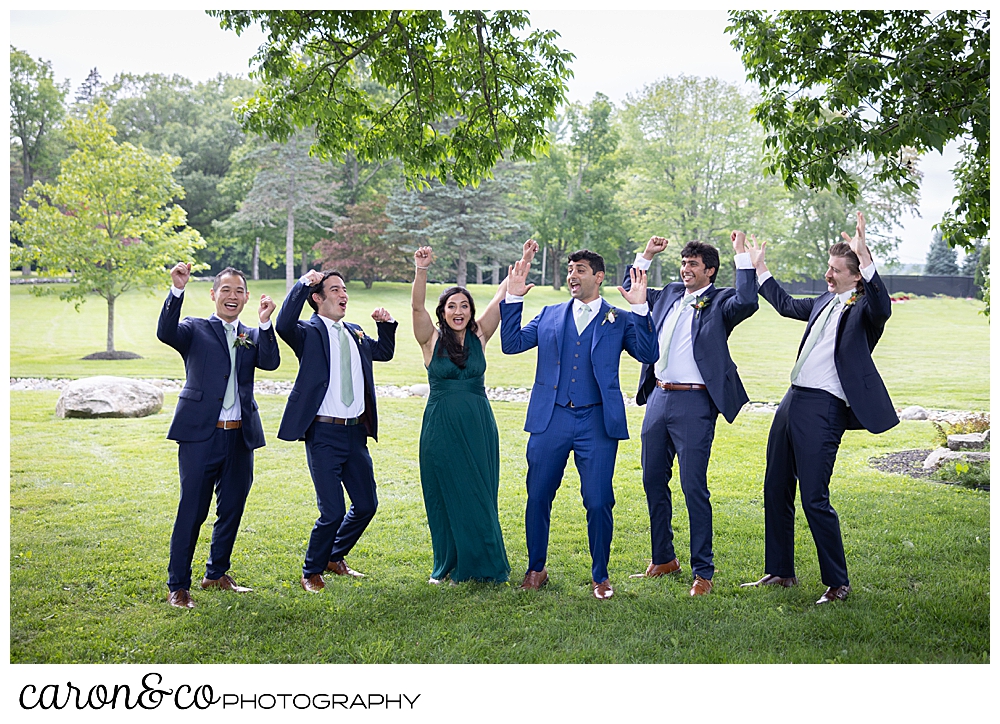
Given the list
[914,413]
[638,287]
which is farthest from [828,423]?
[914,413]

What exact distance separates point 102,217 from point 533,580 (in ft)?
34.4

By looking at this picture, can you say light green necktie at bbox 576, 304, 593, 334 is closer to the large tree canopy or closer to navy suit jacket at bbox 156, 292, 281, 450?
navy suit jacket at bbox 156, 292, 281, 450

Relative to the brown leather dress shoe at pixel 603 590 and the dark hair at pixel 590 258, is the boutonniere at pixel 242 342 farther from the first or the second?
the brown leather dress shoe at pixel 603 590

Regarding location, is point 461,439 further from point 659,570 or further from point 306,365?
point 659,570

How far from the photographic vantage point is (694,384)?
4.64 metres

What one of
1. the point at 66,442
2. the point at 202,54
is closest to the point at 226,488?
the point at 66,442

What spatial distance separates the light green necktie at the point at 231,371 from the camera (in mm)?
4449

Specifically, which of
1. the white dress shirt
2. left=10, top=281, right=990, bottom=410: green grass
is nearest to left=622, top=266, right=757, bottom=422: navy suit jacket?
the white dress shirt

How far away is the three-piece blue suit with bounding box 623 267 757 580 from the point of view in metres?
4.56

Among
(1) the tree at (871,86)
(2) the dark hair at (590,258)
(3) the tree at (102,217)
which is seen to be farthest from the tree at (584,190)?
(2) the dark hair at (590,258)

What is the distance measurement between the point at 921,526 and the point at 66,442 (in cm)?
858

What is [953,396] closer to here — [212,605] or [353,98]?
[353,98]

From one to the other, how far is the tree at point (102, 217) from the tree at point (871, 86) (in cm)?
943

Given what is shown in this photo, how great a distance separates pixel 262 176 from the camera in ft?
47.4
